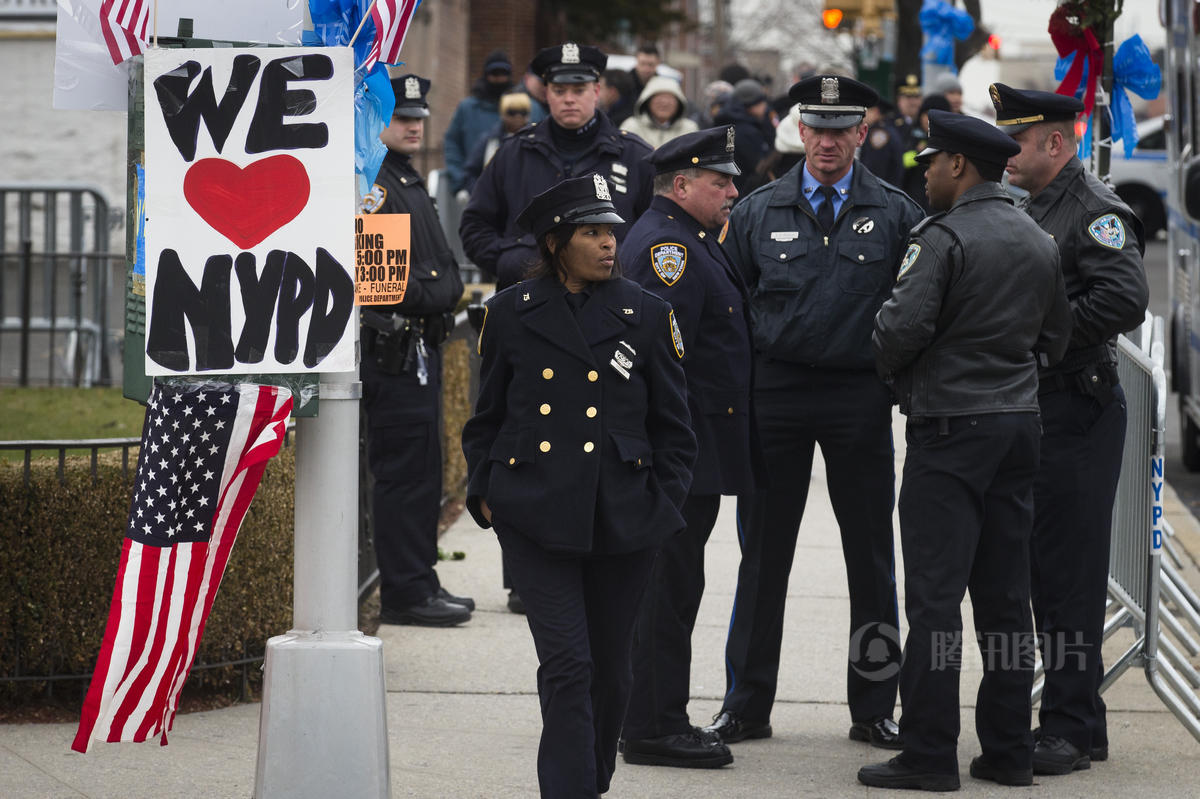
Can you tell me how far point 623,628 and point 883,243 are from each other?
190cm

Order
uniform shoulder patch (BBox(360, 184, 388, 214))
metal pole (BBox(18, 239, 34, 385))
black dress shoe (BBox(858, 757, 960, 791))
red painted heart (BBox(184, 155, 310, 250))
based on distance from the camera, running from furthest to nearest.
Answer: metal pole (BBox(18, 239, 34, 385)), uniform shoulder patch (BBox(360, 184, 388, 214)), black dress shoe (BBox(858, 757, 960, 791)), red painted heart (BBox(184, 155, 310, 250))

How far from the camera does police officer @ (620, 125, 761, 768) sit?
5.87 meters

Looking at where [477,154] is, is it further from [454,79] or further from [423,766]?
[454,79]

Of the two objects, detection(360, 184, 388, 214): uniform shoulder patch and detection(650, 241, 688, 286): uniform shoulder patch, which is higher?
detection(360, 184, 388, 214): uniform shoulder patch

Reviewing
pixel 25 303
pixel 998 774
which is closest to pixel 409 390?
pixel 998 774

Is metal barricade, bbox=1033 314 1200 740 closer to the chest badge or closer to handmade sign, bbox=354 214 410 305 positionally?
the chest badge

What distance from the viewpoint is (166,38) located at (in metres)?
5.03

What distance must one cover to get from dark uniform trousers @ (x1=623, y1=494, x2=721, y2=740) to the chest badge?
3.65 feet

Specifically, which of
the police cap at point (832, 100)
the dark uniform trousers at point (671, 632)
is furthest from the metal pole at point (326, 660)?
the police cap at point (832, 100)

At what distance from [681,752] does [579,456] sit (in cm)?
145

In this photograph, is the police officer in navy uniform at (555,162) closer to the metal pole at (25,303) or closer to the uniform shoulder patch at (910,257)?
the uniform shoulder patch at (910,257)

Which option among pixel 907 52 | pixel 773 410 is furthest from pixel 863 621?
pixel 907 52

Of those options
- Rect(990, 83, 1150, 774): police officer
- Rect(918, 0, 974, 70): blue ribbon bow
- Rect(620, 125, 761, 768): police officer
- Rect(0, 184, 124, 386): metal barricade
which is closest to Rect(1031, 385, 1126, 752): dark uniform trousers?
Rect(990, 83, 1150, 774): police officer

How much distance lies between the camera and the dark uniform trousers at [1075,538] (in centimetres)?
590
